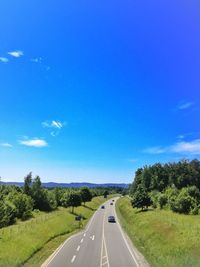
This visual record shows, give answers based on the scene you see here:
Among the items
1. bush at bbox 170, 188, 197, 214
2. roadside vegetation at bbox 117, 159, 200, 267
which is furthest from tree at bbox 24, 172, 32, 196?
bush at bbox 170, 188, 197, 214

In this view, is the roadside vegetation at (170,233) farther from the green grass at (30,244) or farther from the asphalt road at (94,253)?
the green grass at (30,244)

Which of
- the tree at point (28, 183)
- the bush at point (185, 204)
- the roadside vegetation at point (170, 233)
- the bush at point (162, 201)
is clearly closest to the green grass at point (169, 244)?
the roadside vegetation at point (170, 233)

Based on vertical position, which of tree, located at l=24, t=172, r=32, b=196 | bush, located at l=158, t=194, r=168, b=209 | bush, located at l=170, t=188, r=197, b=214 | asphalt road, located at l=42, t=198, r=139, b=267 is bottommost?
asphalt road, located at l=42, t=198, r=139, b=267

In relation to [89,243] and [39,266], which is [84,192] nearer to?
[89,243]

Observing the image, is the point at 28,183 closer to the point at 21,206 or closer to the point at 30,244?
the point at 21,206

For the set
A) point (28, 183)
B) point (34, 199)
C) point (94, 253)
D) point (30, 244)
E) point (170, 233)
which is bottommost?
point (94, 253)

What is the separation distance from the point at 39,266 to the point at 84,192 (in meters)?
106

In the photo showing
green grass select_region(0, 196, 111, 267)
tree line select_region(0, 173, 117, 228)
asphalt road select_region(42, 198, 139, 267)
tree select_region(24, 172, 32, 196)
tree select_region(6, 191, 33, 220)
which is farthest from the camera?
tree select_region(24, 172, 32, 196)

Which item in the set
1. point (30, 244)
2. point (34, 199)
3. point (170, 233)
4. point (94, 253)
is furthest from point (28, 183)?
point (94, 253)

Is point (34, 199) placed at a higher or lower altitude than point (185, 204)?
higher


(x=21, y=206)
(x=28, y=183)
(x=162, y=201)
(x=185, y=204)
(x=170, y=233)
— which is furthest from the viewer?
(x=28, y=183)

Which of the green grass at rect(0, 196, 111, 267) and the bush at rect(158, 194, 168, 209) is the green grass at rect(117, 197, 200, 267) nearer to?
the green grass at rect(0, 196, 111, 267)

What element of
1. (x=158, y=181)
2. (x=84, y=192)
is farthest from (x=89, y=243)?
(x=158, y=181)

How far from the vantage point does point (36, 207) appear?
101 meters
